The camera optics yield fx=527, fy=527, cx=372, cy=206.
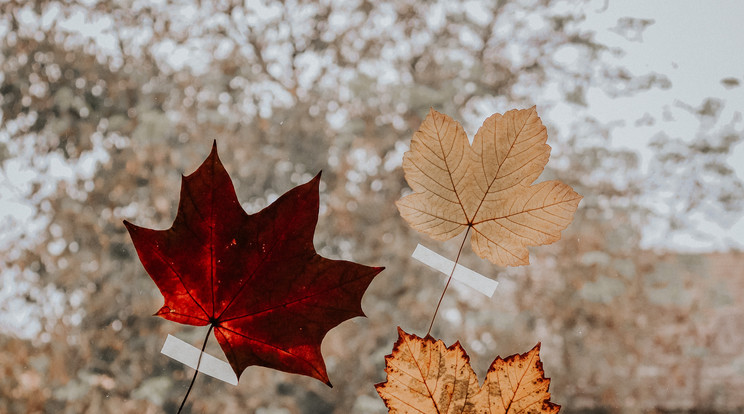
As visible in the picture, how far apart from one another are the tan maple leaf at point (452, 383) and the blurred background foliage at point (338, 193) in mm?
784

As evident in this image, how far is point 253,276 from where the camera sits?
0.78 feet

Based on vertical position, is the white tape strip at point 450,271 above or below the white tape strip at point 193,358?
above

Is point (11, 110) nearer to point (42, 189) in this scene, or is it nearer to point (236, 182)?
point (42, 189)

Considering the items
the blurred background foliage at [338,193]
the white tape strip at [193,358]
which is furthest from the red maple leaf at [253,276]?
the blurred background foliage at [338,193]

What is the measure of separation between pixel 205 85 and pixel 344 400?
2.34 ft

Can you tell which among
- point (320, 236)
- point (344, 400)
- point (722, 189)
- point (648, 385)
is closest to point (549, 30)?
point (722, 189)

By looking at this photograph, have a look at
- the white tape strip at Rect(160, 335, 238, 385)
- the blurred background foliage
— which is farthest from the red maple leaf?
the blurred background foliage

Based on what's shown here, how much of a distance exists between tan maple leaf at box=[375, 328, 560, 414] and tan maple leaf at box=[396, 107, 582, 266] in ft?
0.17

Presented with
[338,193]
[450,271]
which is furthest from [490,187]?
[338,193]

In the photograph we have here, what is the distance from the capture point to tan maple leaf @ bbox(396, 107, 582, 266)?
235 mm

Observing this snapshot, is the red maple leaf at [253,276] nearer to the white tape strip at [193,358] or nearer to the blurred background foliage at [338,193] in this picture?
the white tape strip at [193,358]

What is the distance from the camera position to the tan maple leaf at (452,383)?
Answer: 8.5 inches

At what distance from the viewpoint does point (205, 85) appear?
112cm

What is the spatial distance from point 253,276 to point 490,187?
0.38 ft
